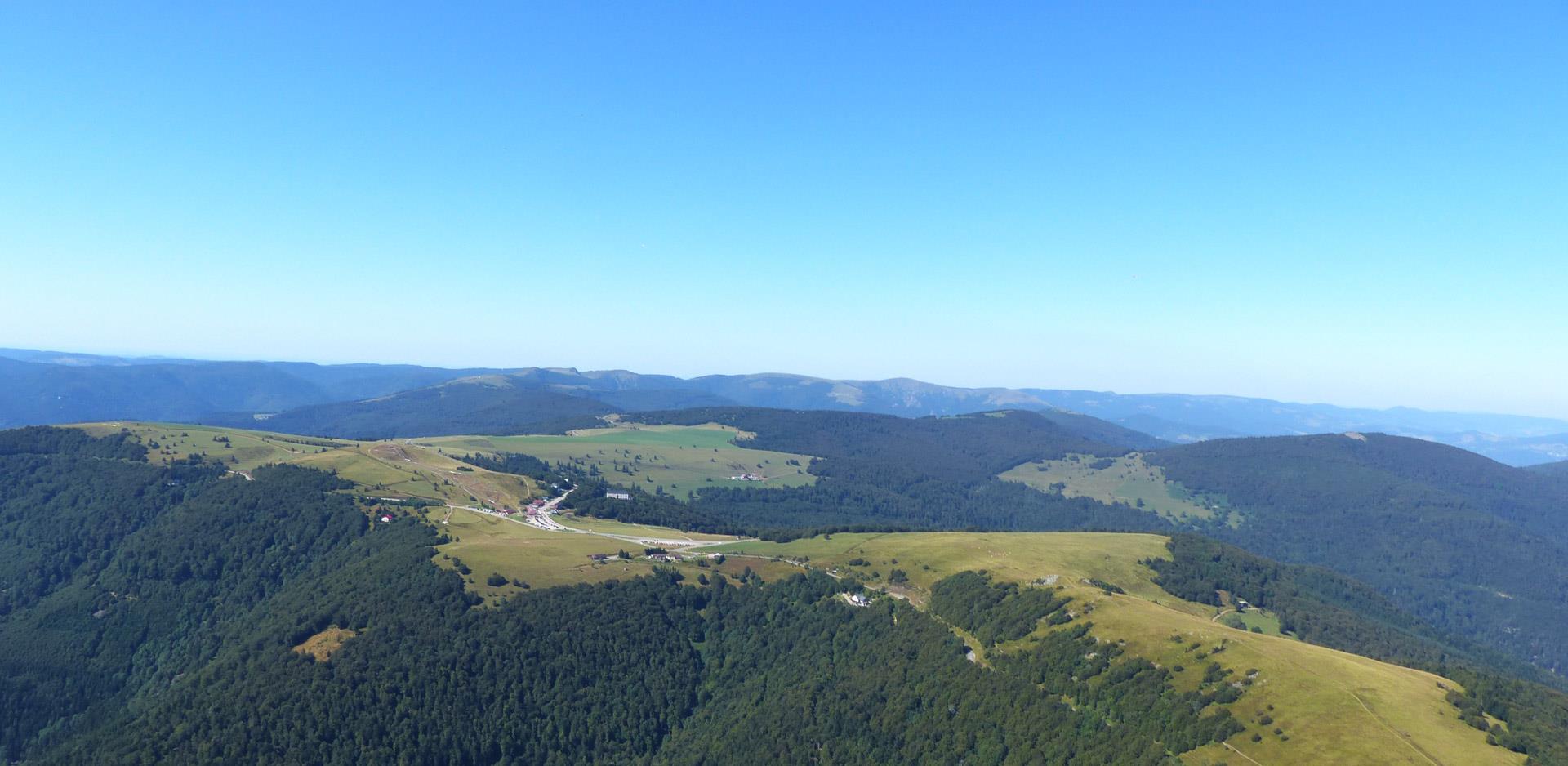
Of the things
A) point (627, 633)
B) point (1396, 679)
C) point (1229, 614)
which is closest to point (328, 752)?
point (627, 633)

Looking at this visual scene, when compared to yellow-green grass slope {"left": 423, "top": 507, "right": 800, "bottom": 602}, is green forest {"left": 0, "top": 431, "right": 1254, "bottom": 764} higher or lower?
lower

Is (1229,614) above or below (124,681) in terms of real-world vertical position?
above

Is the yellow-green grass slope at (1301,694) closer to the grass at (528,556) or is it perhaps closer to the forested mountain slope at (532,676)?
the forested mountain slope at (532,676)

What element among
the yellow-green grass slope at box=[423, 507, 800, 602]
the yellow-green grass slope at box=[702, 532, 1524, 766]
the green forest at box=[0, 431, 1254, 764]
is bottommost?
the green forest at box=[0, 431, 1254, 764]

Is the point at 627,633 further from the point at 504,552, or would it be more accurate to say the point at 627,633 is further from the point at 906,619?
the point at 906,619

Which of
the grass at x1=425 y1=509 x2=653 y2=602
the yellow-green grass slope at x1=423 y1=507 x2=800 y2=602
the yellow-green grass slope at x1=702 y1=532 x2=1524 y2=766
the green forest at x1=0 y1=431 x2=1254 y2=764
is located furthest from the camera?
the yellow-green grass slope at x1=423 y1=507 x2=800 y2=602

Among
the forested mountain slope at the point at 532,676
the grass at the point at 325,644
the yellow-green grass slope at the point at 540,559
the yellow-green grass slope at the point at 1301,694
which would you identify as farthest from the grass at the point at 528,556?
the yellow-green grass slope at the point at 1301,694

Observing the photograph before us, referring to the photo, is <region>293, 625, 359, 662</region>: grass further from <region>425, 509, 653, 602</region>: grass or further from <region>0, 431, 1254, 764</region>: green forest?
<region>425, 509, 653, 602</region>: grass

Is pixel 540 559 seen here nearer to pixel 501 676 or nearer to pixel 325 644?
pixel 501 676

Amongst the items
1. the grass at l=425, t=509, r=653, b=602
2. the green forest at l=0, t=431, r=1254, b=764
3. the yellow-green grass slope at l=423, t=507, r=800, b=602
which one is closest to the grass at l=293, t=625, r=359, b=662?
the green forest at l=0, t=431, r=1254, b=764

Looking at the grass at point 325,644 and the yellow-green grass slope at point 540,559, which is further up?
the yellow-green grass slope at point 540,559

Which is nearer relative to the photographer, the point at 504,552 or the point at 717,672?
the point at 717,672
